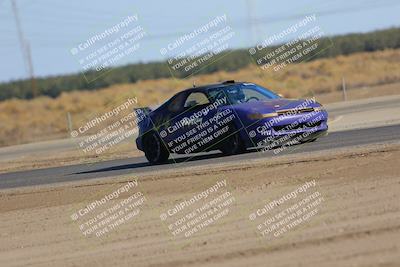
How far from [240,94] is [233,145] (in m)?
1.09

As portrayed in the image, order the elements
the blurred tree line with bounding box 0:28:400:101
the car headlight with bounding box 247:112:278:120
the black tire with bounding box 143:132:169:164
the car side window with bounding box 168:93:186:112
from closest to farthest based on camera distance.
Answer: the car headlight with bounding box 247:112:278:120
the car side window with bounding box 168:93:186:112
the black tire with bounding box 143:132:169:164
the blurred tree line with bounding box 0:28:400:101

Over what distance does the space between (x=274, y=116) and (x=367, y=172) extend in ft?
15.5

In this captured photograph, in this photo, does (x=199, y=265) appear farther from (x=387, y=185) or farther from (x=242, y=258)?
(x=387, y=185)

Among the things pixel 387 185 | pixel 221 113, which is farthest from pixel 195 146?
pixel 387 185

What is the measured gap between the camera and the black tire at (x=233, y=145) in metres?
17.8

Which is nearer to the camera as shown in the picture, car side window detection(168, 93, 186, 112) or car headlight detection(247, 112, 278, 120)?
car headlight detection(247, 112, 278, 120)

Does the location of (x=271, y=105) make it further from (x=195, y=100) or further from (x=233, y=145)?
(x=195, y=100)

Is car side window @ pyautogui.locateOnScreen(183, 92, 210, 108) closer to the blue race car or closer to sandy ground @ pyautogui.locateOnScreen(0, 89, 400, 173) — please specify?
the blue race car

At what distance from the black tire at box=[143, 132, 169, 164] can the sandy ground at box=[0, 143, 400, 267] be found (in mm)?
2354

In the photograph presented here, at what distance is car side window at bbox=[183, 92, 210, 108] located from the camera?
1845cm

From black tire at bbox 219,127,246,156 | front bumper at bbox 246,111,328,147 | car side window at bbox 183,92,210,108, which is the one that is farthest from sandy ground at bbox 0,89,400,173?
black tire at bbox 219,127,246,156

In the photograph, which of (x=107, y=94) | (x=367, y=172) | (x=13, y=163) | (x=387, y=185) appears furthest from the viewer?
(x=107, y=94)

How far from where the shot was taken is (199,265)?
8844mm

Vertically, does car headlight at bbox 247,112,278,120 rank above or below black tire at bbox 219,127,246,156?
above
